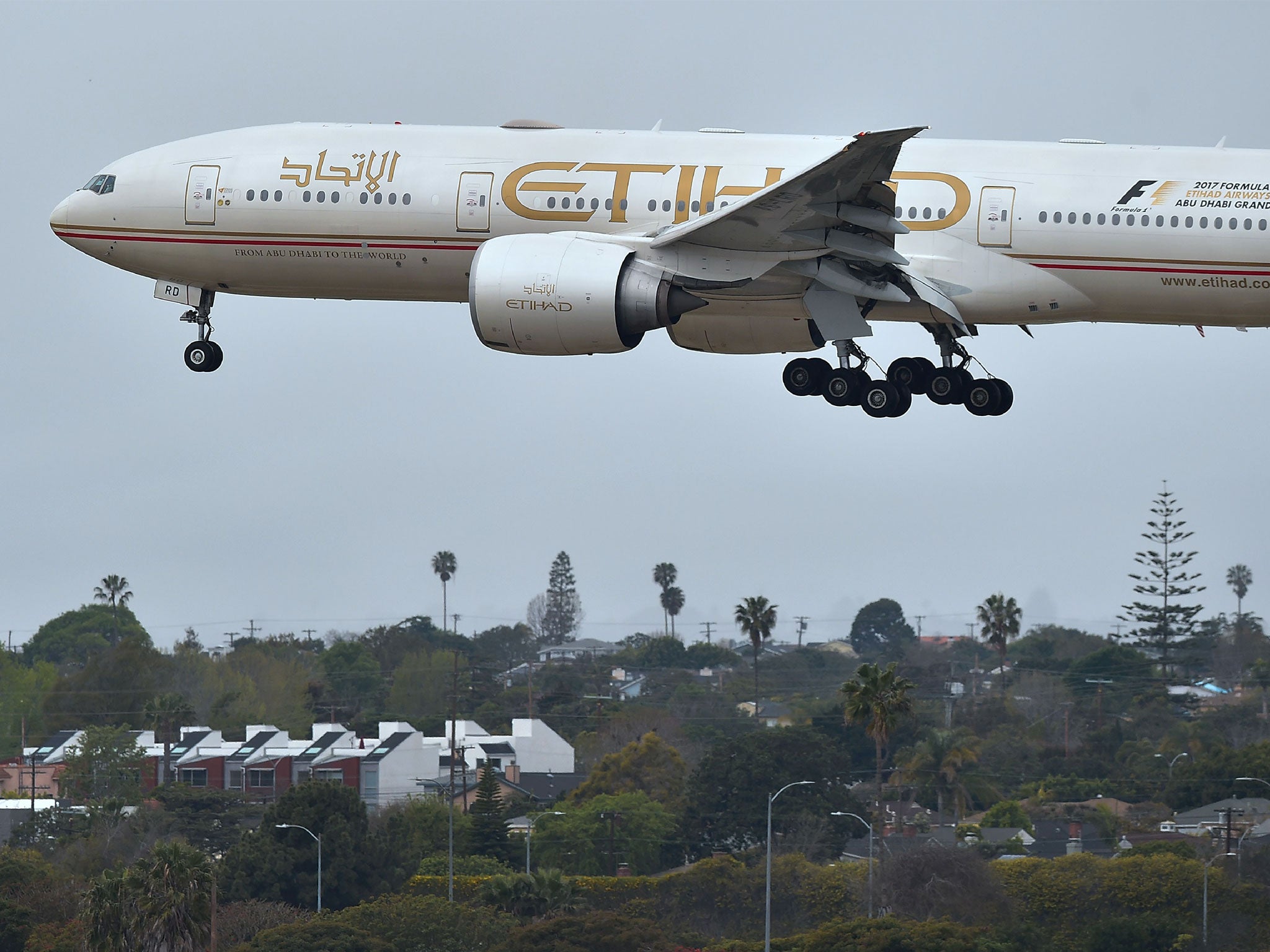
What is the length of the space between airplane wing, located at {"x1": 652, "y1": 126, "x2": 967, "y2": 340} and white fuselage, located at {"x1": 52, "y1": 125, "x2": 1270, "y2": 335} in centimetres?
70

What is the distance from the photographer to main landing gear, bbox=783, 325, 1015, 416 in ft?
137

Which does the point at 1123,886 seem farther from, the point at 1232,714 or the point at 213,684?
the point at 213,684

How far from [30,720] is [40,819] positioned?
69442mm

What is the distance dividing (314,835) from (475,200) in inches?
2417

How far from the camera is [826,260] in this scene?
3972 centimetres

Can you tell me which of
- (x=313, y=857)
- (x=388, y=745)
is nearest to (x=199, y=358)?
(x=313, y=857)

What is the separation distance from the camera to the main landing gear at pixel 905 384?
41.8 m

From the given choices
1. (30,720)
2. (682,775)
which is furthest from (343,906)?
(30,720)

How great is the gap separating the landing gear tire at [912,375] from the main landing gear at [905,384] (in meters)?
0.01

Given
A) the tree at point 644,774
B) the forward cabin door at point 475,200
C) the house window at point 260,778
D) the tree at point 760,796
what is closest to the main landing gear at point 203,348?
the forward cabin door at point 475,200

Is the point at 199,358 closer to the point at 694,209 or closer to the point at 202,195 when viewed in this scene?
the point at 202,195

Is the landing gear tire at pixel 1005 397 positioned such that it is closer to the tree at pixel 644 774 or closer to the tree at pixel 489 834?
the tree at pixel 489 834

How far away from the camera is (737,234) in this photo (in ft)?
127

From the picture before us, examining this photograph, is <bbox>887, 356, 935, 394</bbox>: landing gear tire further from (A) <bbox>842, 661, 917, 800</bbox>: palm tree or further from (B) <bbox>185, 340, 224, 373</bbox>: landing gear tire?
(A) <bbox>842, 661, 917, 800</bbox>: palm tree
